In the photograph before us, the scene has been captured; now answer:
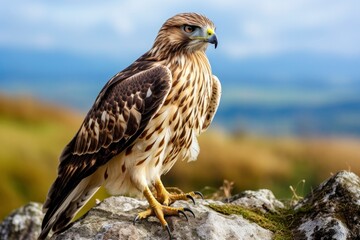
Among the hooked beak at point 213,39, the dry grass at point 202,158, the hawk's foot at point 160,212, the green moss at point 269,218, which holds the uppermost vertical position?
the dry grass at point 202,158

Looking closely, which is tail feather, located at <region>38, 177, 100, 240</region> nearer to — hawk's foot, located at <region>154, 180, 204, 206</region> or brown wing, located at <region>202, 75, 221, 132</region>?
hawk's foot, located at <region>154, 180, 204, 206</region>

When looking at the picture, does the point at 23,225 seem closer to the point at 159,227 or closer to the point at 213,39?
the point at 159,227

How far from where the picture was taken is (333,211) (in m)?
5.80

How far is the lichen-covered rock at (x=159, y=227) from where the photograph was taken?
548cm

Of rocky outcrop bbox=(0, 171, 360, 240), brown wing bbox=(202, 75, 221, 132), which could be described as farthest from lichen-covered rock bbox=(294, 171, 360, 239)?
brown wing bbox=(202, 75, 221, 132)

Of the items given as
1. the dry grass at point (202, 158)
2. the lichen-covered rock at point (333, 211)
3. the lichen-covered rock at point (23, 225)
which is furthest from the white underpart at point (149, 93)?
→ the dry grass at point (202, 158)

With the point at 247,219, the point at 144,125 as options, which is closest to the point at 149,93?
the point at 144,125

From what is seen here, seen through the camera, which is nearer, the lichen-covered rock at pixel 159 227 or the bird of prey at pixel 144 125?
the lichen-covered rock at pixel 159 227

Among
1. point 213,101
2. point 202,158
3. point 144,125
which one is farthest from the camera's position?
point 202,158

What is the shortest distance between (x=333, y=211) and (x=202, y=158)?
12.0m

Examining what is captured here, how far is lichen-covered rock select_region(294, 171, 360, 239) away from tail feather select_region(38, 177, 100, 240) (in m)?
2.03

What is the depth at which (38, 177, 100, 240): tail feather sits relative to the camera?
649 cm

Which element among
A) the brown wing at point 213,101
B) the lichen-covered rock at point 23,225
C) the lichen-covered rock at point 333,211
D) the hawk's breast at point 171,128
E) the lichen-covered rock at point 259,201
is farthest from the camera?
the lichen-covered rock at point 23,225

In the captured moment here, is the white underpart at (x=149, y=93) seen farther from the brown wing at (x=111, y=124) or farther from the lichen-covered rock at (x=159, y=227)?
the lichen-covered rock at (x=159, y=227)
